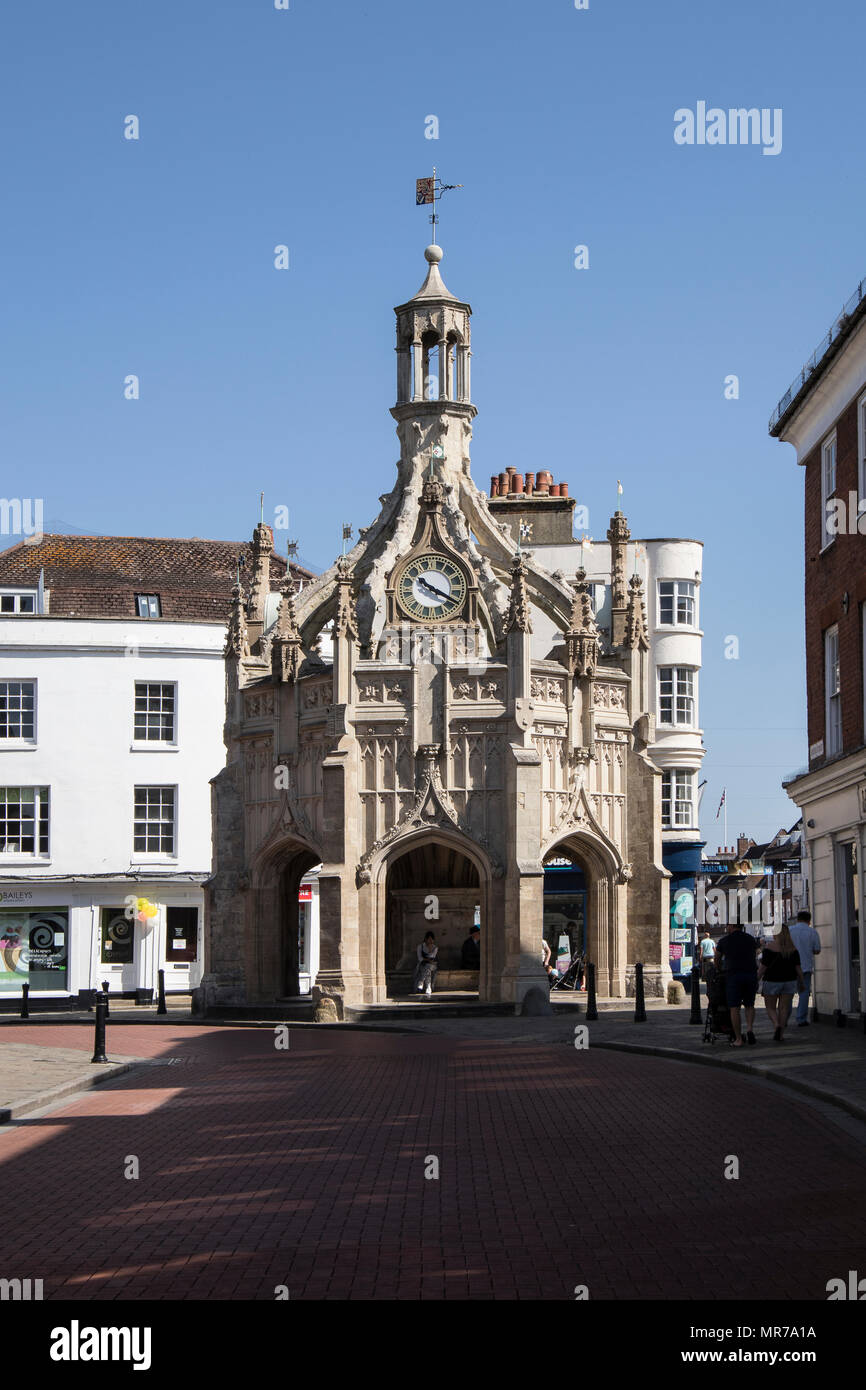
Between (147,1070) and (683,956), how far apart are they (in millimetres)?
32232

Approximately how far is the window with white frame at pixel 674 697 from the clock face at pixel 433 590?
1761 cm

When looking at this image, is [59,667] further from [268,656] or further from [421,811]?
[421,811]

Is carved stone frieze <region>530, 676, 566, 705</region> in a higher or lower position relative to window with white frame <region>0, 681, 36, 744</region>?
lower

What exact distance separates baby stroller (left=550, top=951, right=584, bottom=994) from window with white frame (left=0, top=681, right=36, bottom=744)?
17532 millimetres

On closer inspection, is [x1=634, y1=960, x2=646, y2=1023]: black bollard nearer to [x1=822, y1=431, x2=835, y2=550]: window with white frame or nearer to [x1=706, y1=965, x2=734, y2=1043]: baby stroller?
[x1=706, y1=965, x2=734, y2=1043]: baby stroller

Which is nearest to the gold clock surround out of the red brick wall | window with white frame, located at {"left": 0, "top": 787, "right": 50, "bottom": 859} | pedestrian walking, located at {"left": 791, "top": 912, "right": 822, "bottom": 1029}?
the red brick wall

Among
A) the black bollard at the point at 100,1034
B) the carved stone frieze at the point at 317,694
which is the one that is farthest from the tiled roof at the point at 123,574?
the black bollard at the point at 100,1034

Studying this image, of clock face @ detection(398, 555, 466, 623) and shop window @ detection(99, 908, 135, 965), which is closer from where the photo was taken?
clock face @ detection(398, 555, 466, 623)

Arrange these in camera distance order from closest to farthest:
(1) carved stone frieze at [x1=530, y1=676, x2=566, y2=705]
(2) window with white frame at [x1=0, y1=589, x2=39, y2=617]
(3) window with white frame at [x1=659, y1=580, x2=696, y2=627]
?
(1) carved stone frieze at [x1=530, y1=676, x2=566, y2=705], (2) window with white frame at [x1=0, y1=589, x2=39, y2=617], (3) window with white frame at [x1=659, y1=580, x2=696, y2=627]

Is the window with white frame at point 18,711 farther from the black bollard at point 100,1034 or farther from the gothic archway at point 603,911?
the black bollard at point 100,1034

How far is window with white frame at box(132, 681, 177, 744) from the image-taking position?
4891cm

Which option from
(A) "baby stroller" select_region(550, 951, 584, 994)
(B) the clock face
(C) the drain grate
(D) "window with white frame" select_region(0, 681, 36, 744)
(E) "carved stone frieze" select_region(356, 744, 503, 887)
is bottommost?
(C) the drain grate

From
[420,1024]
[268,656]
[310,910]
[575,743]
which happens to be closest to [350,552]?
[268,656]

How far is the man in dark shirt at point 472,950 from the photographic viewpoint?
38.3 meters
